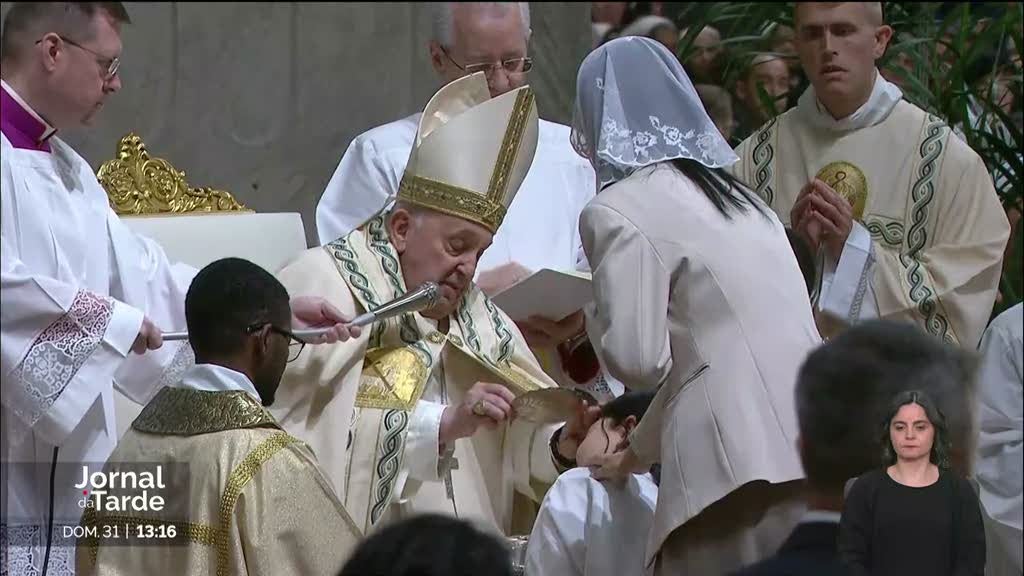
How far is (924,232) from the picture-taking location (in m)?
5.39

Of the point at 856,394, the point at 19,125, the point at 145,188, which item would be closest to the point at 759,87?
the point at 145,188

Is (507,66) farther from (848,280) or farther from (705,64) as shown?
(705,64)

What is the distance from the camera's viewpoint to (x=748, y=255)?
169 inches

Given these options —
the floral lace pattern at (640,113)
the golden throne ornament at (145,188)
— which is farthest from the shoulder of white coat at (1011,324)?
the golden throne ornament at (145,188)

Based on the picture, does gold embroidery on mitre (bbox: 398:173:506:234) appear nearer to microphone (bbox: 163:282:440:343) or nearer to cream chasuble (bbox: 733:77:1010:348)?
microphone (bbox: 163:282:440:343)

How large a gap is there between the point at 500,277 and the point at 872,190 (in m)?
0.97

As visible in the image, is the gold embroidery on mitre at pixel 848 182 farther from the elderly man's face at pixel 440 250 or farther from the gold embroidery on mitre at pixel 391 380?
the gold embroidery on mitre at pixel 391 380

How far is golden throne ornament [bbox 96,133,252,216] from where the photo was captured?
218 inches

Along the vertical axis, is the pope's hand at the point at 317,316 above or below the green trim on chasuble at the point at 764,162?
below

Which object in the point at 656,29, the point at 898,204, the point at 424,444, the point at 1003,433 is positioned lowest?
the point at 424,444

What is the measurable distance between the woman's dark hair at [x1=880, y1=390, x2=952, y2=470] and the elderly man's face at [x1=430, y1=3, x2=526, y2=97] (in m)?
2.23

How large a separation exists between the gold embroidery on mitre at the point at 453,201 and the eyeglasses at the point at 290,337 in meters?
0.44

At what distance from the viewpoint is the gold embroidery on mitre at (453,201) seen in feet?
16.1

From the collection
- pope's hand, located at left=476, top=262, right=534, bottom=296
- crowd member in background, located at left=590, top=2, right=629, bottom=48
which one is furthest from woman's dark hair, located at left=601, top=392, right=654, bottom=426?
crowd member in background, located at left=590, top=2, right=629, bottom=48
